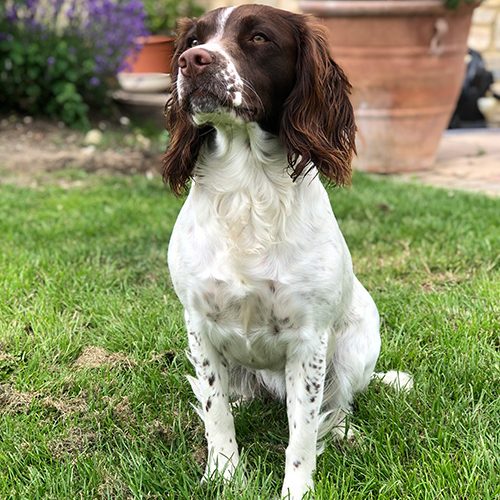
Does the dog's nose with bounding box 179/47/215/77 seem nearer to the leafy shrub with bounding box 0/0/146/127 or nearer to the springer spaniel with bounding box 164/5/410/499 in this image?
the springer spaniel with bounding box 164/5/410/499

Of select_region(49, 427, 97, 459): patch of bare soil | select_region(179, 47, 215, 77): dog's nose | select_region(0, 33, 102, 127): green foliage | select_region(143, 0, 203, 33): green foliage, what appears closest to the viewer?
select_region(179, 47, 215, 77): dog's nose

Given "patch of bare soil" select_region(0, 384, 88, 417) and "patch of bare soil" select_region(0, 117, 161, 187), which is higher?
"patch of bare soil" select_region(0, 384, 88, 417)

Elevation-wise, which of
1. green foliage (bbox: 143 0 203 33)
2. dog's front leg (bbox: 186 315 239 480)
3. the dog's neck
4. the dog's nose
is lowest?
green foliage (bbox: 143 0 203 33)

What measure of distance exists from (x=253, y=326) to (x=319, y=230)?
A: 32 cm

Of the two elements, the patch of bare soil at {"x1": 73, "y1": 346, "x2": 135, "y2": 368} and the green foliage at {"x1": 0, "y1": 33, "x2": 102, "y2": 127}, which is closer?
the patch of bare soil at {"x1": 73, "y1": 346, "x2": 135, "y2": 368}

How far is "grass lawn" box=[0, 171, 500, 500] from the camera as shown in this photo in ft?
6.87

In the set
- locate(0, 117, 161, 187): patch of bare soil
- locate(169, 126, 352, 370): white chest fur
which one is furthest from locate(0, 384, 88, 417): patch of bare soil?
locate(0, 117, 161, 187): patch of bare soil

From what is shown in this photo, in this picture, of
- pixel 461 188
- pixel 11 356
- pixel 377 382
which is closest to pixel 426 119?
pixel 461 188

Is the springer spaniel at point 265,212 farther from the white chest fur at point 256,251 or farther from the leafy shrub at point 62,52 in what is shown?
the leafy shrub at point 62,52

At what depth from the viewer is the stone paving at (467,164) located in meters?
5.73

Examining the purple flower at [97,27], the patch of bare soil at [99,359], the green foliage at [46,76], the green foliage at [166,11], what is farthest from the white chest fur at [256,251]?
the green foliage at [166,11]

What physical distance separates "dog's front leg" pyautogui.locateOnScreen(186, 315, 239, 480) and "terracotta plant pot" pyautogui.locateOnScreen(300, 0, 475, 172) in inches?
147

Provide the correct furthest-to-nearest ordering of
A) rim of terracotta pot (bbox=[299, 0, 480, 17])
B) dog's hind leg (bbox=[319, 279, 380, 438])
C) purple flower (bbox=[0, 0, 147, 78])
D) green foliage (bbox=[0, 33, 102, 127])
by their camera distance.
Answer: purple flower (bbox=[0, 0, 147, 78]) < green foliage (bbox=[0, 33, 102, 127]) < rim of terracotta pot (bbox=[299, 0, 480, 17]) < dog's hind leg (bbox=[319, 279, 380, 438])

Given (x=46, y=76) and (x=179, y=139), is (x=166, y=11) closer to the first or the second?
(x=46, y=76)
